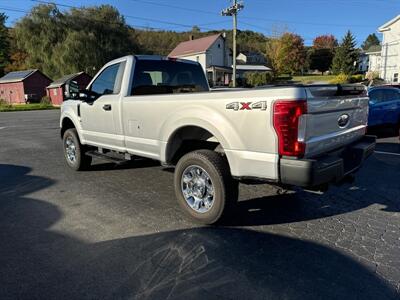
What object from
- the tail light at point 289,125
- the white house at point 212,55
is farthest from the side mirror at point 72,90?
the white house at point 212,55

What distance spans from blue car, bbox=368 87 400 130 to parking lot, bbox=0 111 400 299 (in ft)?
17.1

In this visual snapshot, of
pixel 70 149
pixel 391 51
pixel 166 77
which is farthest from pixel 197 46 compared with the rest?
pixel 166 77

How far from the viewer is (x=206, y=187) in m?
4.08

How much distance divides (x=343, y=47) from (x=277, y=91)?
2689 inches

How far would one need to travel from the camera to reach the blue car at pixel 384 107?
1045 centimetres

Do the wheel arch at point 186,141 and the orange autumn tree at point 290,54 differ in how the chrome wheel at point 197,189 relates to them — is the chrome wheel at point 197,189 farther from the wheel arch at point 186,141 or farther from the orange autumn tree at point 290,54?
the orange autumn tree at point 290,54

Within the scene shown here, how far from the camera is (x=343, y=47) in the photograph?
63625 millimetres

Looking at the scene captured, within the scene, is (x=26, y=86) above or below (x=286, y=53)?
below

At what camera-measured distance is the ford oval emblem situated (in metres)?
3.85

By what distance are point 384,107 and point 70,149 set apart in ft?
29.7

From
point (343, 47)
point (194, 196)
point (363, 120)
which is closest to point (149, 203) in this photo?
point (194, 196)

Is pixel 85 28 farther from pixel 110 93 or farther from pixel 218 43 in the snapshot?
pixel 110 93

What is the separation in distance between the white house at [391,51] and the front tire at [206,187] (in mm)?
42776

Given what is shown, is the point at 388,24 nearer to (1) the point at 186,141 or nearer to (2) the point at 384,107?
(2) the point at 384,107
